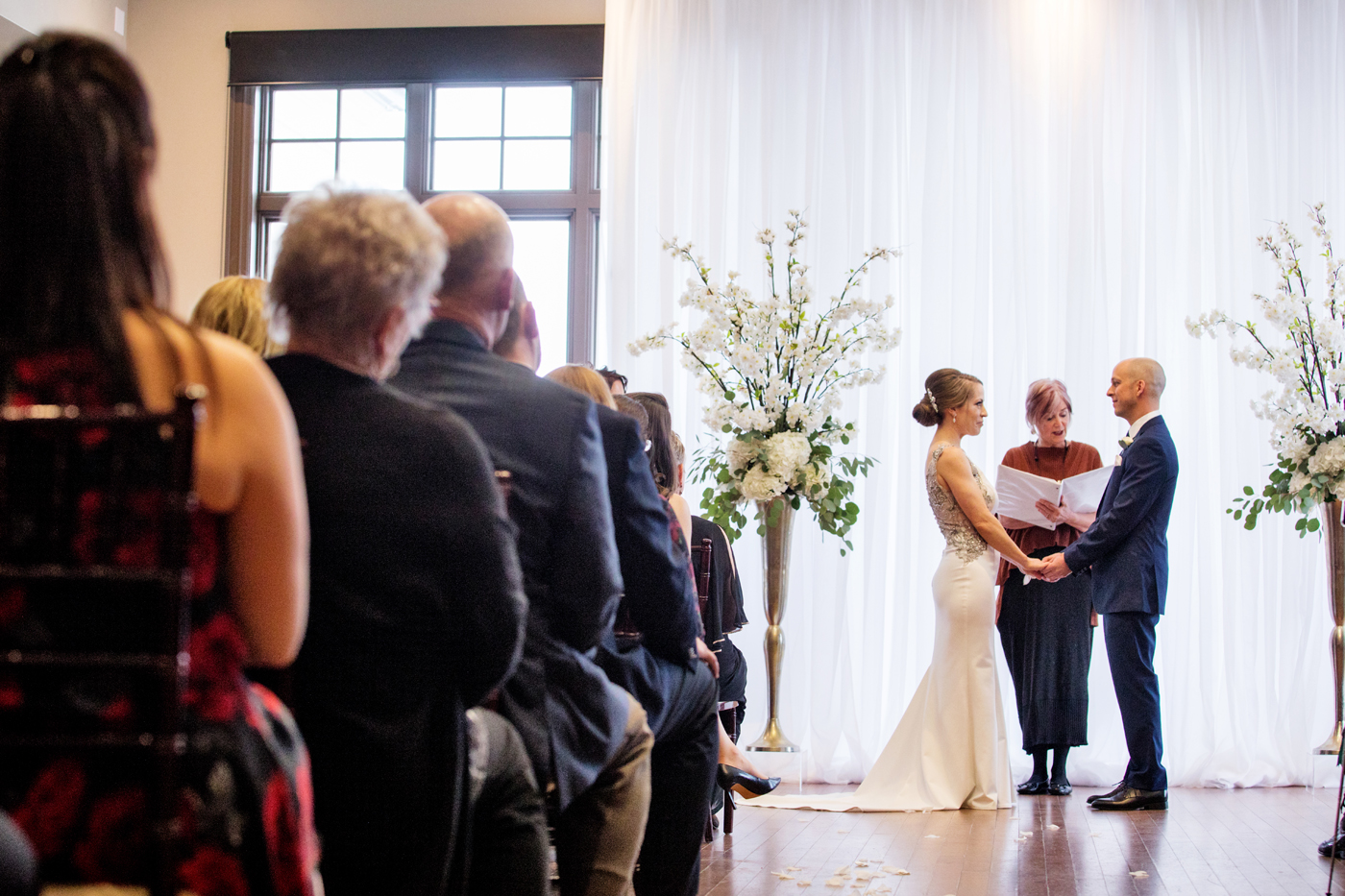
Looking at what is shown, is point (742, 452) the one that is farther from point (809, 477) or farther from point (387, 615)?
point (387, 615)

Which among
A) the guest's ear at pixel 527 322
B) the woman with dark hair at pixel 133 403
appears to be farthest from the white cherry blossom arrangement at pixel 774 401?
the woman with dark hair at pixel 133 403

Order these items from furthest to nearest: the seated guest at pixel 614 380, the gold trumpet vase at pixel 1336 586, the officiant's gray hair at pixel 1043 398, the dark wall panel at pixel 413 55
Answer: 1. the dark wall panel at pixel 413 55
2. the officiant's gray hair at pixel 1043 398
3. the gold trumpet vase at pixel 1336 586
4. the seated guest at pixel 614 380

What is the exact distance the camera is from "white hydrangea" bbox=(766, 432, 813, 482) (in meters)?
5.00

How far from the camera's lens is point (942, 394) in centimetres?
514

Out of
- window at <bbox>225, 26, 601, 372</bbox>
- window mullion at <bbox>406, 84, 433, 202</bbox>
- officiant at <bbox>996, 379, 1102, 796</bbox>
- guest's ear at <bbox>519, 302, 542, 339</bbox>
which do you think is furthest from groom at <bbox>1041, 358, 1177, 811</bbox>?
window mullion at <bbox>406, 84, 433, 202</bbox>

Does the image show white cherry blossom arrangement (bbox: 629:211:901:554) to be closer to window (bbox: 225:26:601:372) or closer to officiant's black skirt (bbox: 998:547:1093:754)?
officiant's black skirt (bbox: 998:547:1093:754)

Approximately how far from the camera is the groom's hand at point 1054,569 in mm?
5176

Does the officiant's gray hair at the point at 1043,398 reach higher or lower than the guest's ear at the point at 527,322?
higher

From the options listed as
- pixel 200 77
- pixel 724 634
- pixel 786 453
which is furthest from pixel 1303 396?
pixel 200 77

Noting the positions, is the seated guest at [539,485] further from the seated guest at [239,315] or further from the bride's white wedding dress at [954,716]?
the bride's white wedding dress at [954,716]

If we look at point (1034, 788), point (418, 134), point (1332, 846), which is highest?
point (418, 134)

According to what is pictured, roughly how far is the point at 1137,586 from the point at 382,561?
4020mm

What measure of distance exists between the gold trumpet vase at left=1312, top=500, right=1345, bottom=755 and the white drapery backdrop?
0.64m

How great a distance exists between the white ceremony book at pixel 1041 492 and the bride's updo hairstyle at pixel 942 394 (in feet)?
1.38
